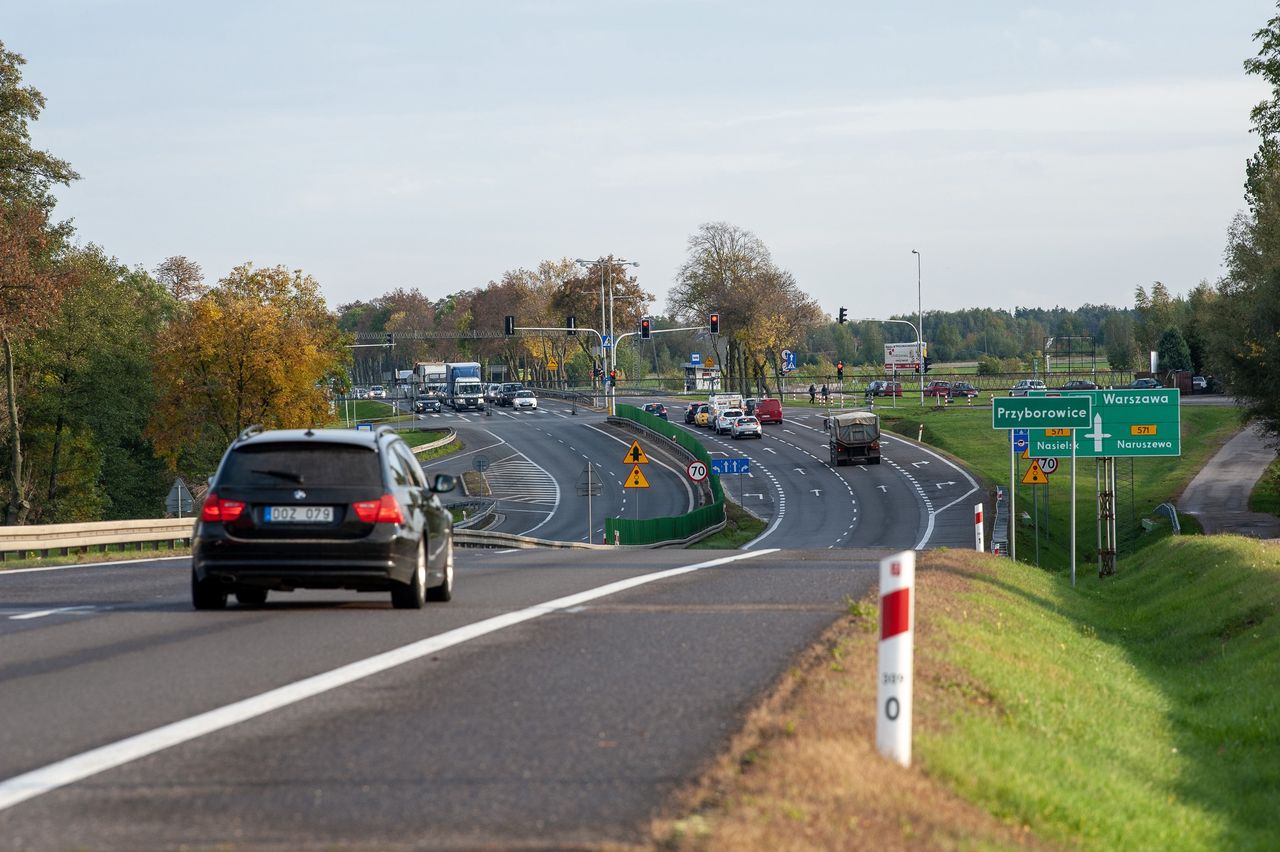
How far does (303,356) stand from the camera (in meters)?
72.5

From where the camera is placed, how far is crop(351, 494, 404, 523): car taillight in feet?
43.9

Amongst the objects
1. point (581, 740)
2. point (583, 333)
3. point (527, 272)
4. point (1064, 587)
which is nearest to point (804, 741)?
point (581, 740)

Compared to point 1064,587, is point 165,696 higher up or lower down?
higher up

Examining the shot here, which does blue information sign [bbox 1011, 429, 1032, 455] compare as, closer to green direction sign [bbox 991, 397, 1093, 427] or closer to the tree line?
green direction sign [bbox 991, 397, 1093, 427]

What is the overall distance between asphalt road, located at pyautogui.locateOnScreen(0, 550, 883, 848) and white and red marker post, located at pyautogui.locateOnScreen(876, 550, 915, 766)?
877mm

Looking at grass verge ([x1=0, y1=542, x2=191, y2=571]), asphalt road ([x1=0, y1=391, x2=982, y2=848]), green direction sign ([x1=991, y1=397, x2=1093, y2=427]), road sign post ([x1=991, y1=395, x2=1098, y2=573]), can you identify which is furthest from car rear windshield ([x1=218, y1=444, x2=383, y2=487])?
green direction sign ([x1=991, y1=397, x2=1093, y2=427])

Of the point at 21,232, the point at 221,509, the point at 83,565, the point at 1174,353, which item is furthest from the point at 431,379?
the point at 221,509

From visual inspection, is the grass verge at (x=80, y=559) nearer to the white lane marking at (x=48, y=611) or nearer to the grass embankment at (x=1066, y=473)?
the white lane marking at (x=48, y=611)

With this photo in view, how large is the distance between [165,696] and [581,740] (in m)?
2.84

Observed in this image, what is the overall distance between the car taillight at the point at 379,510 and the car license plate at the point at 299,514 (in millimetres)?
235

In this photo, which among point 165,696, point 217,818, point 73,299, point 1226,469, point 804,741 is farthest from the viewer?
point 1226,469

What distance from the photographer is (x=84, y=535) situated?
1083 inches

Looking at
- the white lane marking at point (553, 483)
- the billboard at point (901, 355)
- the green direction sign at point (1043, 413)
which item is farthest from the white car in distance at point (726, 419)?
the billboard at point (901, 355)

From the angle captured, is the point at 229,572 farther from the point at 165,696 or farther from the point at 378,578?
the point at 165,696
